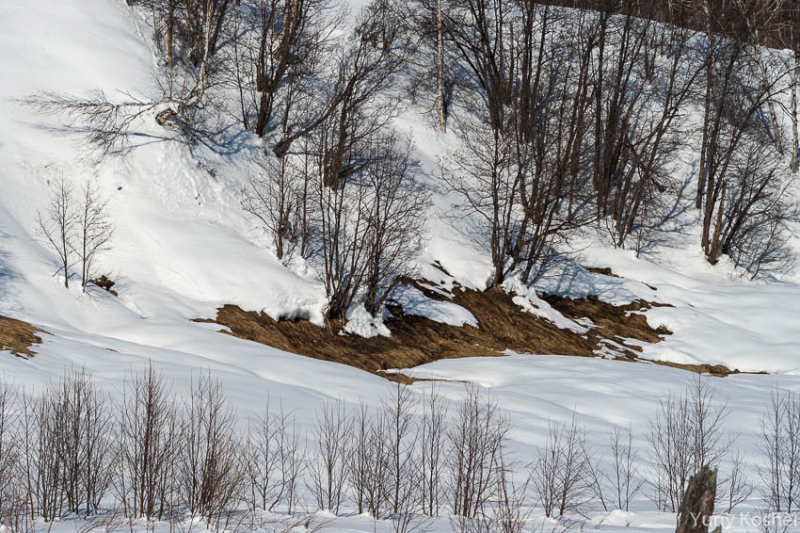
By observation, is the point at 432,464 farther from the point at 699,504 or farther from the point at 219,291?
the point at 219,291

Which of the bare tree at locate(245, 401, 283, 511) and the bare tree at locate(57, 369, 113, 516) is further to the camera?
the bare tree at locate(245, 401, 283, 511)

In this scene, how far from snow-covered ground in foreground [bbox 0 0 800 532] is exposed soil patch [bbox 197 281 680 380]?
67cm

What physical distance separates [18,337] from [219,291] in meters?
6.77

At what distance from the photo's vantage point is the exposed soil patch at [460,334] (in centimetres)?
1898

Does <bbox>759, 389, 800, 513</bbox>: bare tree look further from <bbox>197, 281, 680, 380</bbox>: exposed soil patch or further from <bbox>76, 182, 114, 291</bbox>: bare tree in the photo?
<bbox>76, 182, 114, 291</bbox>: bare tree

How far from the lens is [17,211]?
2039cm

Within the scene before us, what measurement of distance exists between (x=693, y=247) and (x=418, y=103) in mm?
16485

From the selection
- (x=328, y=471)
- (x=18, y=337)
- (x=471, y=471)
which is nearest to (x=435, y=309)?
(x=471, y=471)

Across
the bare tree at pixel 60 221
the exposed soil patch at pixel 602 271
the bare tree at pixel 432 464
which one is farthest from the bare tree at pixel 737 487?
the bare tree at pixel 60 221

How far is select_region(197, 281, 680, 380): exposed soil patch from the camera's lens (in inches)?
747

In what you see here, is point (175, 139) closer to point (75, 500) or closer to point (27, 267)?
point (27, 267)

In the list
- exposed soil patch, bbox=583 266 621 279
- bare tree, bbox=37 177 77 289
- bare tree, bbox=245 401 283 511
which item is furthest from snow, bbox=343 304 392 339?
exposed soil patch, bbox=583 266 621 279

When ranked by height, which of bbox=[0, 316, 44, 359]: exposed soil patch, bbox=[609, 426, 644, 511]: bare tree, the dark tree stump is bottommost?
bbox=[609, 426, 644, 511]: bare tree

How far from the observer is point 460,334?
2214cm
